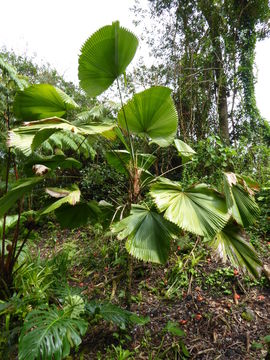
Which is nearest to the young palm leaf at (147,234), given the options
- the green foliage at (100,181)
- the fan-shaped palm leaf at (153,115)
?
the fan-shaped palm leaf at (153,115)

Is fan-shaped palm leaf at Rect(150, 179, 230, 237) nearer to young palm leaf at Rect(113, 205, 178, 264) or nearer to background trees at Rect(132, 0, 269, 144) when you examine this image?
young palm leaf at Rect(113, 205, 178, 264)

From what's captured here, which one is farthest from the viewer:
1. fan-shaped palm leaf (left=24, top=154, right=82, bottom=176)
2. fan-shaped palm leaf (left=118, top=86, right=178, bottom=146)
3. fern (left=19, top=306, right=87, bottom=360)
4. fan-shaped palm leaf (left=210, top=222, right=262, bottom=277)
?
fan-shaped palm leaf (left=24, top=154, right=82, bottom=176)

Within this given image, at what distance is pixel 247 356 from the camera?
55.1 inches

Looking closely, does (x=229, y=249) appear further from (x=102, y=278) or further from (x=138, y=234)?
(x=102, y=278)

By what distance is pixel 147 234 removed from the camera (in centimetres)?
129

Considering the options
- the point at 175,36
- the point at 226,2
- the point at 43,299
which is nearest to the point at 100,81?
the point at 43,299

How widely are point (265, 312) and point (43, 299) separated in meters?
1.86

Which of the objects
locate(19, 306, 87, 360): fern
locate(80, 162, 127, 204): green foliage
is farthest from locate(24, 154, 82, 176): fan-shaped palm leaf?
locate(80, 162, 127, 204): green foliage

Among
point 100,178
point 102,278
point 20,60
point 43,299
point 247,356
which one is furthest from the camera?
point 20,60

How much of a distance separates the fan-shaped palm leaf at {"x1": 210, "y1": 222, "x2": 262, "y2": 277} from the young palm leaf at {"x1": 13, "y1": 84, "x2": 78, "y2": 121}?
1.39 meters

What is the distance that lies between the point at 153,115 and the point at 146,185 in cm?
55

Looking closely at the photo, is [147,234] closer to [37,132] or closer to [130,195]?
[130,195]

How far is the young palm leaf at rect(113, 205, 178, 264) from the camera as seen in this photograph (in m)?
1.20

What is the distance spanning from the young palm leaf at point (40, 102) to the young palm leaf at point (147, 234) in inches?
38.8
